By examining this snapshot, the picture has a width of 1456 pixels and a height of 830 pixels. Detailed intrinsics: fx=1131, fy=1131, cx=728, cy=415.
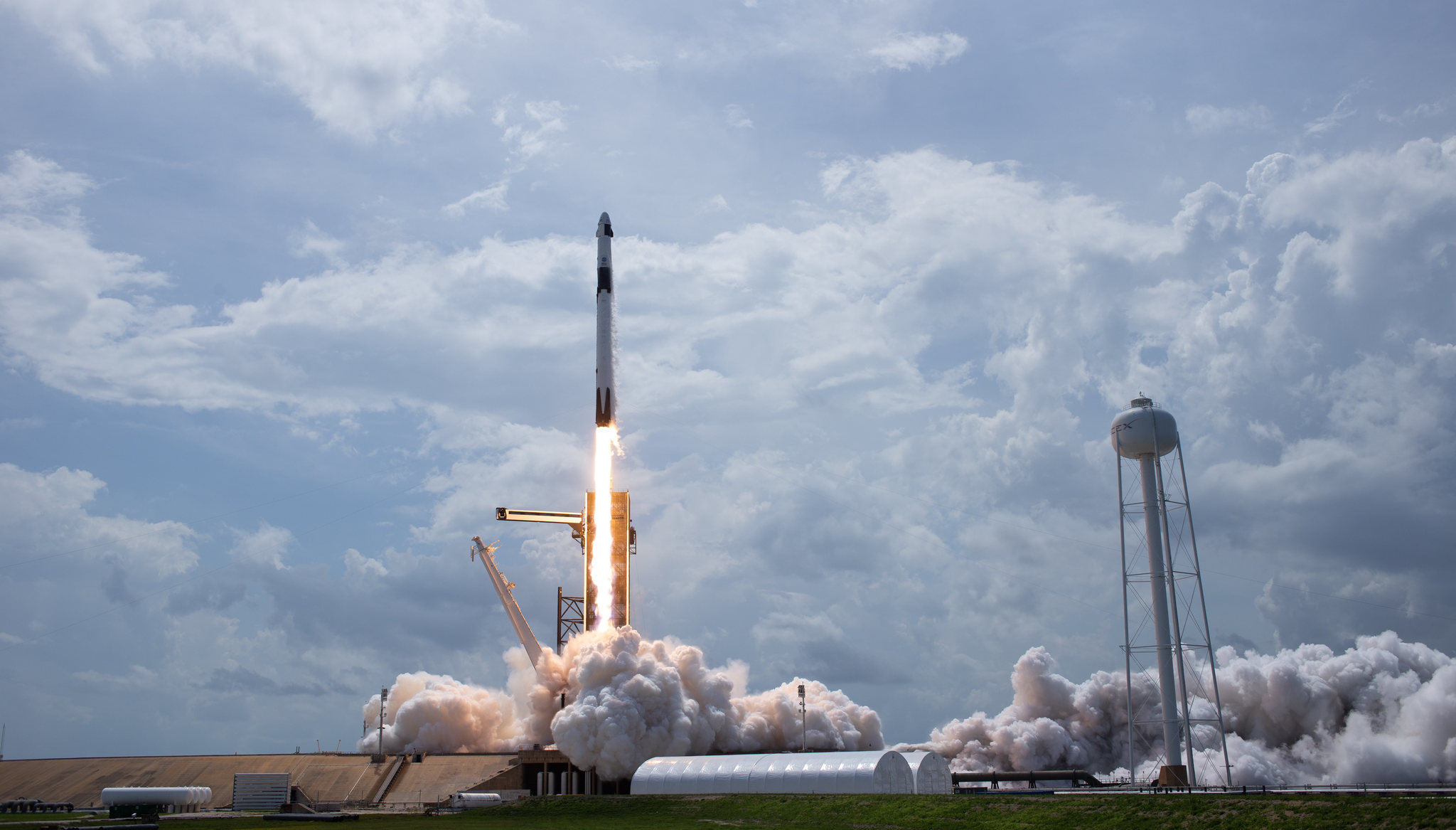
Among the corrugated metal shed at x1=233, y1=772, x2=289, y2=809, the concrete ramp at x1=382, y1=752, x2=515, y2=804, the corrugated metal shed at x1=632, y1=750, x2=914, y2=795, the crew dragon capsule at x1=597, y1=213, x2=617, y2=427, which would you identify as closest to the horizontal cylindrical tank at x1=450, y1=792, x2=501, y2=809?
the concrete ramp at x1=382, y1=752, x2=515, y2=804

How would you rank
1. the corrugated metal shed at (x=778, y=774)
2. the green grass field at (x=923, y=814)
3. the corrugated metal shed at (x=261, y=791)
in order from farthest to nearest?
the corrugated metal shed at (x=261, y=791) → the corrugated metal shed at (x=778, y=774) → the green grass field at (x=923, y=814)

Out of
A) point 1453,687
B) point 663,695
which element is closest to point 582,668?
point 663,695

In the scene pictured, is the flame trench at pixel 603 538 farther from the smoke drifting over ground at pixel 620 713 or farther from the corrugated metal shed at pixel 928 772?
the corrugated metal shed at pixel 928 772

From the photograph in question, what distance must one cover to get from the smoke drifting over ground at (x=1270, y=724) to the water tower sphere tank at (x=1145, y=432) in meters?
18.6

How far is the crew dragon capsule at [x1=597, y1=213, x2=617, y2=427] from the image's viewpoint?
230 ft

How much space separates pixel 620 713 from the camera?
66.2 m

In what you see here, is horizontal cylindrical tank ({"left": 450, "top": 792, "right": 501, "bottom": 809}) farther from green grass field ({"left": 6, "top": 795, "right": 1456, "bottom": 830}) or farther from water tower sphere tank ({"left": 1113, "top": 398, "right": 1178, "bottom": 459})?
water tower sphere tank ({"left": 1113, "top": 398, "right": 1178, "bottom": 459})

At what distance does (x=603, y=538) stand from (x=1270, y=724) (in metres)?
46.8

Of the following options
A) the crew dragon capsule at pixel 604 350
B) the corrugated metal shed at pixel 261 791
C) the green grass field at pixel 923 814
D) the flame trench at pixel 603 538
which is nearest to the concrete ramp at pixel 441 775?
the corrugated metal shed at pixel 261 791

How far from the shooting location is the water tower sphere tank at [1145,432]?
195 feet

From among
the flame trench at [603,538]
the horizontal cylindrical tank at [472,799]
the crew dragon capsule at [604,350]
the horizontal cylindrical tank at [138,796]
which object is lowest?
the horizontal cylindrical tank at [472,799]

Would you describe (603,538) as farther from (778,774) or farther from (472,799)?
(778,774)

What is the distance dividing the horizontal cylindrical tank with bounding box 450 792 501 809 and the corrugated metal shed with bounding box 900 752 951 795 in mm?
23311

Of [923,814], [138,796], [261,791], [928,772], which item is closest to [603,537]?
[261,791]
